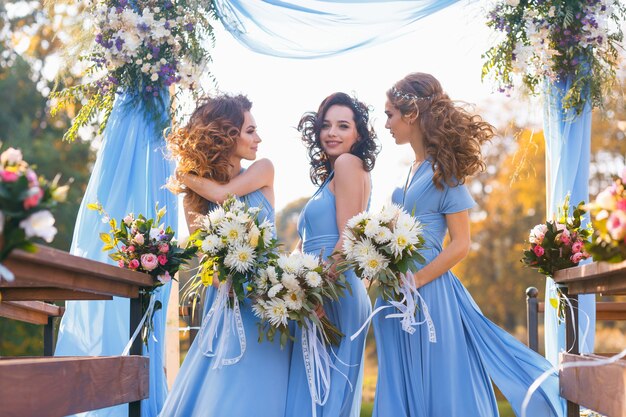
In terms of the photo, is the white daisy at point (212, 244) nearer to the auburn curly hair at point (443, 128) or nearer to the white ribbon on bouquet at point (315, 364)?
the white ribbon on bouquet at point (315, 364)

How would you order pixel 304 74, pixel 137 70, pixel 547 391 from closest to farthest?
pixel 547 391, pixel 137 70, pixel 304 74

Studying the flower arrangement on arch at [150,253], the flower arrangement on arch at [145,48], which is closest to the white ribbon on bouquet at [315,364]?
the flower arrangement on arch at [150,253]

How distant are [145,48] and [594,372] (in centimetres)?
354

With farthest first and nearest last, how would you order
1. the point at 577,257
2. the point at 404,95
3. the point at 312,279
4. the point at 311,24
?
the point at 311,24, the point at 404,95, the point at 577,257, the point at 312,279

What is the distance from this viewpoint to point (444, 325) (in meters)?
4.20

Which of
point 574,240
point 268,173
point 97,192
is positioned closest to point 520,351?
point 574,240

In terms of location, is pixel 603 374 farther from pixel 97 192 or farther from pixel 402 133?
pixel 97 192

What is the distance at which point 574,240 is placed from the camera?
173 inches

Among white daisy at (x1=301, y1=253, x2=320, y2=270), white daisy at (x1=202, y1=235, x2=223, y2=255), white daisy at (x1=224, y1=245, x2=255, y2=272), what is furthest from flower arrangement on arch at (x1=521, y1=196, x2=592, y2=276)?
white daisy at (x1=202, y1=235, x2=223, y2=255)

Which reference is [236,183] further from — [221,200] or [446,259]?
[446,259]

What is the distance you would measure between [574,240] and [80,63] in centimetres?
347

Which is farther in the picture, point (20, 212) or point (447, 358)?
point (447, 358)

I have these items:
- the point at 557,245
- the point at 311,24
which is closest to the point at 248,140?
the point at 311,24

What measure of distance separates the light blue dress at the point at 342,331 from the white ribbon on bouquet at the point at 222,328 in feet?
1.02
